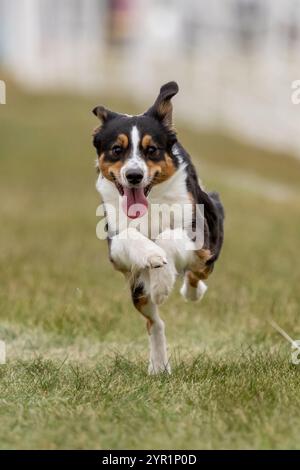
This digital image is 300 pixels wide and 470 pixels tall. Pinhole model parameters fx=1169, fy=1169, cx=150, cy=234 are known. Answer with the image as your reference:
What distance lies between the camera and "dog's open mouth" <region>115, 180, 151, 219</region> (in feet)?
20.5

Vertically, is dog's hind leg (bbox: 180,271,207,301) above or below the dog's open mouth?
below

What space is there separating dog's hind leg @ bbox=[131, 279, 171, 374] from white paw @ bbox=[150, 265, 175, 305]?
0.12 m

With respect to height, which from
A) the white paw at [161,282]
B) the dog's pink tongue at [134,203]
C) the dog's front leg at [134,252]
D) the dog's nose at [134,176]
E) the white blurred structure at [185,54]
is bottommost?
the white paw at [161,282]

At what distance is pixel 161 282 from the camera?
248 inches

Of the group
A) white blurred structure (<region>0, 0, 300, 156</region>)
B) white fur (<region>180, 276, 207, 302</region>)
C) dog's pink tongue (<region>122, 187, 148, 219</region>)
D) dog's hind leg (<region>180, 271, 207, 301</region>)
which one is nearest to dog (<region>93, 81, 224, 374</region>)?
dog's pink tongue (<region>122, 187, 148, 219</region>)

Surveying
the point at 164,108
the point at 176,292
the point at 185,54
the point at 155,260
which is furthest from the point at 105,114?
the point at 185,54

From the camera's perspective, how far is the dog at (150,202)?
20.3 ft

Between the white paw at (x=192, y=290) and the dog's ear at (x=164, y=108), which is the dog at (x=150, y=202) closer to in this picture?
the dog's ear at (x=164, y=108)

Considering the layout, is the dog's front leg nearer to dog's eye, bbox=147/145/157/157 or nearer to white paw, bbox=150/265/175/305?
white paw, bbox=150/265/175/305

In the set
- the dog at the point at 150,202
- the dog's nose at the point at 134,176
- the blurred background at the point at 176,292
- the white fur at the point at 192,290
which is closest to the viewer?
the blurred background at the point at 176,292

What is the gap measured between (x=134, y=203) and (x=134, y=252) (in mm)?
278

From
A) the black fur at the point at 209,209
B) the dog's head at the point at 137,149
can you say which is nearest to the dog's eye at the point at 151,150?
the dog's head at the point at 137,149

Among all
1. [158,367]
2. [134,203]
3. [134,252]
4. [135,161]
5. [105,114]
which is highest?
[105,114]

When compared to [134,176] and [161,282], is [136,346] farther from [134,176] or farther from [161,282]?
[134,176]
